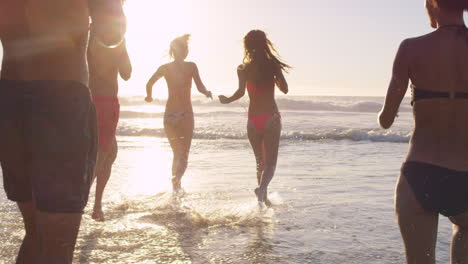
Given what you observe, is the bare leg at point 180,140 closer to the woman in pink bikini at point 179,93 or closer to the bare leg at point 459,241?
the woman in pink bikini at point 179,93

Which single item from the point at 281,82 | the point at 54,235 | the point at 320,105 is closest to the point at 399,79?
the point at 54,235

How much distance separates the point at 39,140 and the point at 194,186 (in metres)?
6.31

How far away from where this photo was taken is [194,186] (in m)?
8.27

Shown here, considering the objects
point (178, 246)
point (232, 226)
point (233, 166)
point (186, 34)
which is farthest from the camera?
point (233, 166)

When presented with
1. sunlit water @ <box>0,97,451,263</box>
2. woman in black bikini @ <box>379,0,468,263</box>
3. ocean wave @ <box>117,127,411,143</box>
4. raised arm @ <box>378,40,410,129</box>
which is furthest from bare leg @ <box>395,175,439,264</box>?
ocean wave @ <box>117,127,411,143</box>

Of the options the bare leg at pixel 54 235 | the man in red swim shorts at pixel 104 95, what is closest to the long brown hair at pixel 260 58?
the man in red swim shorts at pixel 104 95

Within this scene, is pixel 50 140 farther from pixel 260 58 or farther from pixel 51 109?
pixel 260 58

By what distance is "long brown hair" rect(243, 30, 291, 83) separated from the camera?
6.54 meters

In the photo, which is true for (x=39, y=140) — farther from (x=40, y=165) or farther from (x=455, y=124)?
(x=455, y=124)

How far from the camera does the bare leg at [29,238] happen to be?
2.24 metres

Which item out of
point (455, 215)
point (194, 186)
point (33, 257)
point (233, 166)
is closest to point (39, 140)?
point (33, 257)

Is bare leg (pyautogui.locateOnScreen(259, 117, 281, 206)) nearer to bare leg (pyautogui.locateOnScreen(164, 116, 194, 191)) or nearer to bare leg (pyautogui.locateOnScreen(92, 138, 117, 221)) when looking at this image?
bare leg (pyautogui.locateOnScreen(164, 116, 194, 191))

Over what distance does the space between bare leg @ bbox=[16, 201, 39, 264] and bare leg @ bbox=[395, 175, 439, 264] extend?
1598 mm

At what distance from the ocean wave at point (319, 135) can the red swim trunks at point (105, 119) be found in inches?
542
